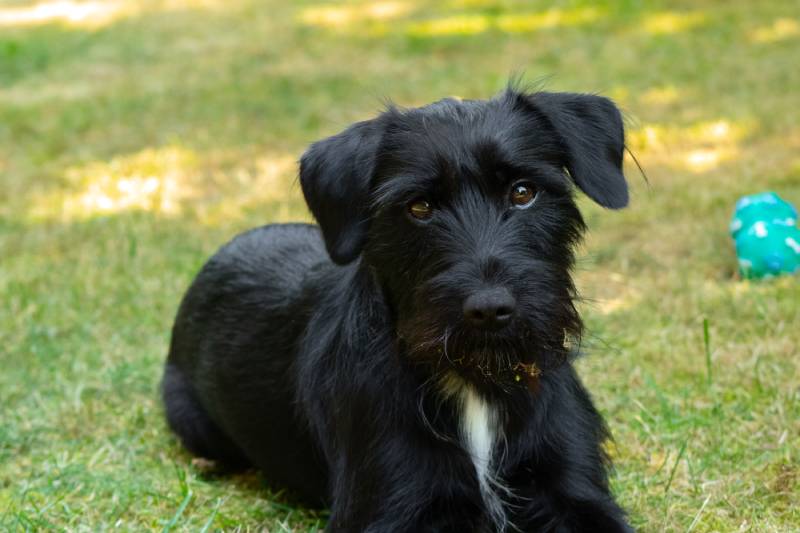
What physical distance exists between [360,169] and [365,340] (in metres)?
0.54

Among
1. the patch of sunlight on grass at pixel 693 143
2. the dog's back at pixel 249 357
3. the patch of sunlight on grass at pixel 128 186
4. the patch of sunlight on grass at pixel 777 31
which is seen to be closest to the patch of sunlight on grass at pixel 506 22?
the patch of sunlight on grass at pixel 777 31

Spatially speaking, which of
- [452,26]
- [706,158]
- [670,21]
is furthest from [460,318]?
[452,26]

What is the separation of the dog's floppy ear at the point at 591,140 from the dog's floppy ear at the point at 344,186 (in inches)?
22.3

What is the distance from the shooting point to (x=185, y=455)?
4.96 m

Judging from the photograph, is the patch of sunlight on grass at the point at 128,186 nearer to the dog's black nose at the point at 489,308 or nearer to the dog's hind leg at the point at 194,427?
the dog's hind leg at the point at 194,427

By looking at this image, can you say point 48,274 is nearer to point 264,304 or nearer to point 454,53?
point 264,304

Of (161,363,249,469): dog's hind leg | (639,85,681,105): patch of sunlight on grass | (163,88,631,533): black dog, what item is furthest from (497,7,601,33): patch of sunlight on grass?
(163,88,631,533): black dog

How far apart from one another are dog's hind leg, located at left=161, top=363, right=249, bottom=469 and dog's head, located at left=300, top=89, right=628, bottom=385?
1519 mm

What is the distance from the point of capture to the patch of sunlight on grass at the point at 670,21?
41.4 feet

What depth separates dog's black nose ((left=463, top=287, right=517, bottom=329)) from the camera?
314 centimetres

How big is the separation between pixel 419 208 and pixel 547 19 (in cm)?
1046

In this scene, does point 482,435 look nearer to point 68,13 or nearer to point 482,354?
point 482,354

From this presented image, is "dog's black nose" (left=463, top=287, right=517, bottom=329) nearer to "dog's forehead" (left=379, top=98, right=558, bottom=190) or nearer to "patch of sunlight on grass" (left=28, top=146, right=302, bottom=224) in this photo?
"dog's forehead" (left=379, top=98, right=558, bottom=190)

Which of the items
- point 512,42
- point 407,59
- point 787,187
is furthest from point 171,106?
point 787,187
